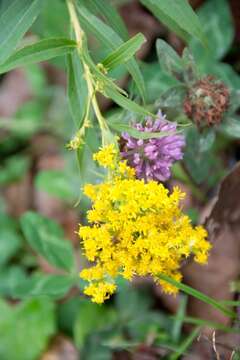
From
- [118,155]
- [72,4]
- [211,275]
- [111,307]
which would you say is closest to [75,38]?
[72,4]

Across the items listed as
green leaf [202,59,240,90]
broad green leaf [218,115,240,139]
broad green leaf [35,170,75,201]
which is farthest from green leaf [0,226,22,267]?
broad green leaf [218,115,240,139]

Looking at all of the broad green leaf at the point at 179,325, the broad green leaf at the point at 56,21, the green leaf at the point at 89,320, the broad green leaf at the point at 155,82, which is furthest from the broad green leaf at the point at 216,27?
the green leaf at the point at 89,320

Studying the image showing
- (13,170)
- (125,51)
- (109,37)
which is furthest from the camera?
(13,170)

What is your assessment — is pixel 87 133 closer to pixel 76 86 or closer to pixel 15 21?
pixel 76 86

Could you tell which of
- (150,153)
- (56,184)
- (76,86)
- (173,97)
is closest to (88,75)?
(76,86)

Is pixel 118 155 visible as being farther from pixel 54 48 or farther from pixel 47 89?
pixel 47 89

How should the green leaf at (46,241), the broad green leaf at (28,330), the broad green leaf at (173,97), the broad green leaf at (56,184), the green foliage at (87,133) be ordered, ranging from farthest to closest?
the broad green leaf at (56,184), the broad green leaf at (28,330), the green leaf at (46,241), the broad green leaf at (173,97), the green foliage at (87,133)

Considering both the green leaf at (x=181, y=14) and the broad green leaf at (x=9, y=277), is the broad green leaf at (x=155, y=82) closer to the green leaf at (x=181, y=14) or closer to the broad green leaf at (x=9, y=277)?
the green leaf at (x=181, y=14)
